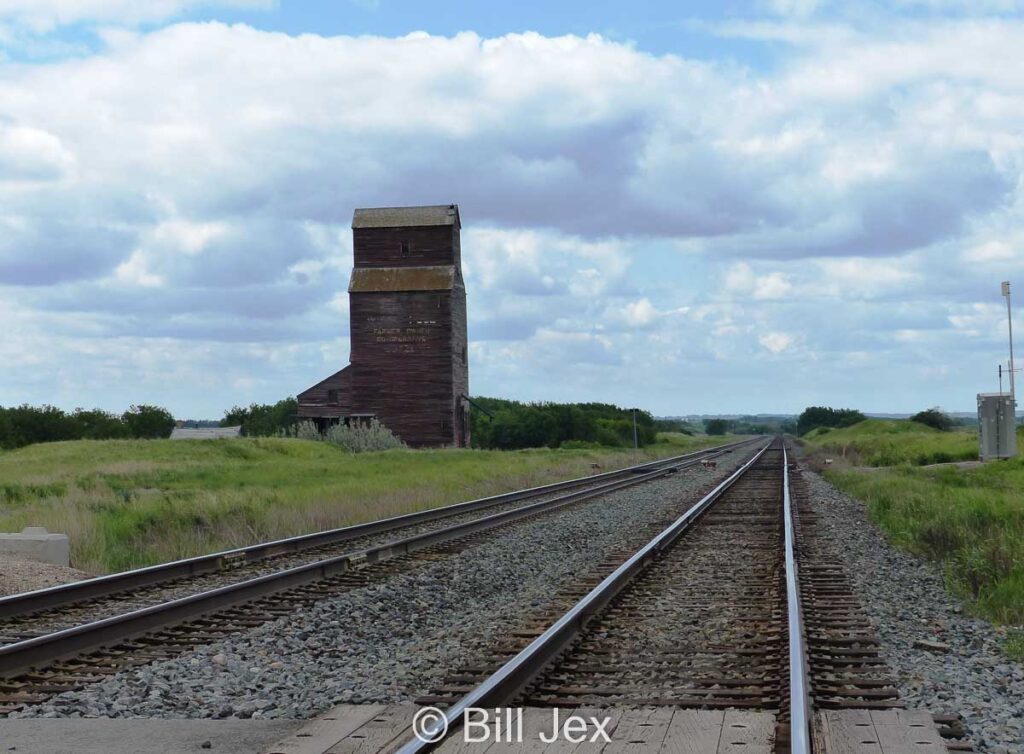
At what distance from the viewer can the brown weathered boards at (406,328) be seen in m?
54.3

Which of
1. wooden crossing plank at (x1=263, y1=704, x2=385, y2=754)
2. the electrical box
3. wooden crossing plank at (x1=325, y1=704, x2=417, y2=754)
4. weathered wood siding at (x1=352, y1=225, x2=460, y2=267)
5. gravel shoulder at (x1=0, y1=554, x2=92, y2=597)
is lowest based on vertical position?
wooden crossing plank at (x1=263, y1=704, x2=385, y2=754)

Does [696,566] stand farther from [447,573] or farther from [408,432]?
[408,432]

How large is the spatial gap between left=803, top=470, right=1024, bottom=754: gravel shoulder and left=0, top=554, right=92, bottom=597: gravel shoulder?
848 cm

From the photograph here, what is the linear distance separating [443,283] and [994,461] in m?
27.6

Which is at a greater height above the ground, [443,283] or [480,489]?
[443,283]

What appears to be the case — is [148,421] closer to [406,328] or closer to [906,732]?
[406,328]

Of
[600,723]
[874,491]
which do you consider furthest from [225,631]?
[874,491]

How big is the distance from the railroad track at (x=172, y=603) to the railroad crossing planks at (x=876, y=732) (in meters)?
4.57

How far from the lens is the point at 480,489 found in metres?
30.1

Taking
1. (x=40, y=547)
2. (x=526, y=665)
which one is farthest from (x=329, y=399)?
(x=526, y=665)

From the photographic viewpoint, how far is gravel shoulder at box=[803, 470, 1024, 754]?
6.35 meters

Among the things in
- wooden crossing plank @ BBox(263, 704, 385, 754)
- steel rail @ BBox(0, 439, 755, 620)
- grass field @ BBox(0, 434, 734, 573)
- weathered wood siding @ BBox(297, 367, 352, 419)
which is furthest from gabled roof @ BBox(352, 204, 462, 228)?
wooden crossing plank @ BBox(263, 704, 385, 754)

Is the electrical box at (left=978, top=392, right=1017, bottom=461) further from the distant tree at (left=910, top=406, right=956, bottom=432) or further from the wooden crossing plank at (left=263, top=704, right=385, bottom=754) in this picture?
the distant tree at (left=910, top=406, right=956, bottom=432)

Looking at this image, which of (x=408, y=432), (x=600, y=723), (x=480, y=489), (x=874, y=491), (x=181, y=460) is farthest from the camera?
(x=408, y=432)
